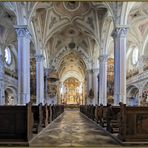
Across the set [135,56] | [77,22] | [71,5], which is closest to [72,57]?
[135,56]

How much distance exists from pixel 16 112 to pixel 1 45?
2123 centimetres

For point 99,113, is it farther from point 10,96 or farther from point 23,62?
point 10,96

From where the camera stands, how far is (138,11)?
962 inches

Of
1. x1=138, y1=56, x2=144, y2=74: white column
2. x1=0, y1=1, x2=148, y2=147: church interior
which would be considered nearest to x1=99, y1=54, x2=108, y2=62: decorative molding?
x1=0, y1=1, x2=148, y2=147: church interior

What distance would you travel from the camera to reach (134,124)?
8.37 metres

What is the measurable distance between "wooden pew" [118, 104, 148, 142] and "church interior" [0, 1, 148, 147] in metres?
0.03

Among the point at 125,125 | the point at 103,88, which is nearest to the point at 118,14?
the point at 103,88

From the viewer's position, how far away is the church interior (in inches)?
329

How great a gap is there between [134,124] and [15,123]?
12.6 ft

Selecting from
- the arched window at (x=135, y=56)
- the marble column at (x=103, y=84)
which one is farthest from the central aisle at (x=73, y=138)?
the arched window at (x=135, y=56)

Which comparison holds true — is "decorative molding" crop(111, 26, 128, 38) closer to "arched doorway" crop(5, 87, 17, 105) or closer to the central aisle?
the central aisle

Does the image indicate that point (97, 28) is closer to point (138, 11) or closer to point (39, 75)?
point (138, 11)

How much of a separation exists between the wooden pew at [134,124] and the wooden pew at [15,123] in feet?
10.1

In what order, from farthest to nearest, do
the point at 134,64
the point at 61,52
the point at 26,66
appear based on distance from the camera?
the point at 61,52 → the point at 134,64 → the point at 26,66
